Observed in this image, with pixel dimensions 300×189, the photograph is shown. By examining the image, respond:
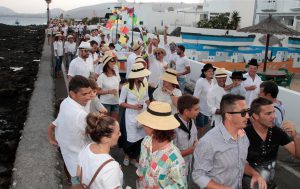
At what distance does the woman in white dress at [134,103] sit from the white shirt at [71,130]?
1.95 m

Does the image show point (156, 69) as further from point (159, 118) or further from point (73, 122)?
point (159, 118)

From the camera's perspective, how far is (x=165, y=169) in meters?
3.00

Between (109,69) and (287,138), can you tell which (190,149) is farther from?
(109,69)

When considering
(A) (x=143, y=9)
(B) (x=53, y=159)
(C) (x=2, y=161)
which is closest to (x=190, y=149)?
(B) (x=53, y=159)

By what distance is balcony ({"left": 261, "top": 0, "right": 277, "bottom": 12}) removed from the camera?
2877cm

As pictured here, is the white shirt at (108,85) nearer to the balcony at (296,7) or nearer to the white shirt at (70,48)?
the white shirt at (70,48)

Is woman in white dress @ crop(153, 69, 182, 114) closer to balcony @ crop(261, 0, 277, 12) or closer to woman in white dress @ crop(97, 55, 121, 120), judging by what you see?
woman in white dress @ crop(97, 55, 121, 120)

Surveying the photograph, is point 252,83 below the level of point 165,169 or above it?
Result: above

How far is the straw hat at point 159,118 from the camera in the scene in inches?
125

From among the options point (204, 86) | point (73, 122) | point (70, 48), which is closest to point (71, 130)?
point (73, 122)

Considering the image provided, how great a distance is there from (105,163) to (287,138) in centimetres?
204

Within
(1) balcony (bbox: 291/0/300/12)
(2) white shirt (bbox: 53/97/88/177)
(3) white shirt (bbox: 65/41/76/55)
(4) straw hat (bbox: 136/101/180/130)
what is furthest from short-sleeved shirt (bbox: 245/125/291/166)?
(1) balcony (bbox: 291/0/300/12)

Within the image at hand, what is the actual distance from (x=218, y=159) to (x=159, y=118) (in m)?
0.66

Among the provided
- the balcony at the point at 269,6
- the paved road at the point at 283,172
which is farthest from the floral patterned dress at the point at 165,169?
the balcony at the point at 269,6
